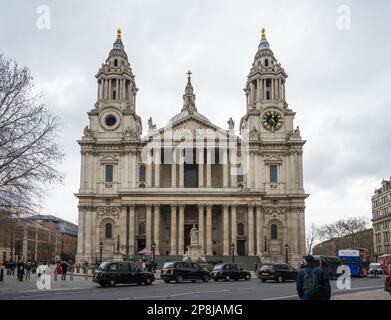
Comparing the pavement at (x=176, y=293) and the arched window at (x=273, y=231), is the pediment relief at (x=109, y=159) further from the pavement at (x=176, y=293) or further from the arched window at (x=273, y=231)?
the pavement at (x=176, y=293)

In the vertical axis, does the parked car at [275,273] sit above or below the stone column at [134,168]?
below

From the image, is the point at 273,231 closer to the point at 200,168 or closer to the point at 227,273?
the point at 200,168

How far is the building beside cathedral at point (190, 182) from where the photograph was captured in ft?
210

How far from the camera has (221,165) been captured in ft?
225

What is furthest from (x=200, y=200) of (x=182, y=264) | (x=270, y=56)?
(x=182, y=264)

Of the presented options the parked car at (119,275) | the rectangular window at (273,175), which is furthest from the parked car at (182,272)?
the rectangular window at (273,175)

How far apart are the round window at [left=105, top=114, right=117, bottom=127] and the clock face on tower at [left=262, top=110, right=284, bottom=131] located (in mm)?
21099

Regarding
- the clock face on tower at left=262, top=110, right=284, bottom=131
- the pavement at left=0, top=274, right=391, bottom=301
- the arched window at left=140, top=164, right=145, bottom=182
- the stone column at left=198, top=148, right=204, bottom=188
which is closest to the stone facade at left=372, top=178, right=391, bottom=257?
the clock face on tower at left=262, top=110, right=284, bottom=131

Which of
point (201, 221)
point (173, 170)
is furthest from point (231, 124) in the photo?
point (201, 221)

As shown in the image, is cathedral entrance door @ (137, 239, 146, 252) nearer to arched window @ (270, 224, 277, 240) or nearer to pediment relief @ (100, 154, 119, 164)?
pediment relief @ (100, 154, 119, 164)

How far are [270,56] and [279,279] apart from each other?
46019 mm

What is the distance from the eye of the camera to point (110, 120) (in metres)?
70.1

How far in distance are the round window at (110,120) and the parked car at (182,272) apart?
3900cm
